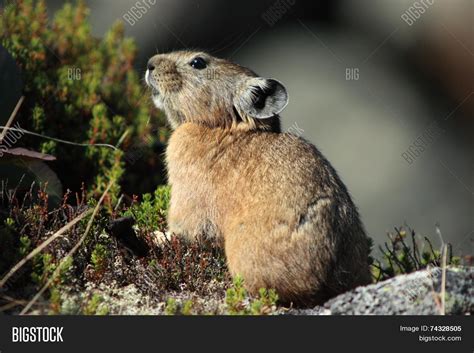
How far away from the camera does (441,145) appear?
1327cm

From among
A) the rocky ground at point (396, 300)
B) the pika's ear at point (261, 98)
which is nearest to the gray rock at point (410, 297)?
the rocky ground at point (396, 300)

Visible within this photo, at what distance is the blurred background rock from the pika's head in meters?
4.87

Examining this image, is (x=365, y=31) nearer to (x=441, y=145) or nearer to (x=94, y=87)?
(x=441, y=145)

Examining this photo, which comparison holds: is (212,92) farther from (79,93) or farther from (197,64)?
(79,93)

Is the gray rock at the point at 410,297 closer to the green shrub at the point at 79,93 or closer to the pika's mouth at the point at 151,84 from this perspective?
the pika's mouth at the point at 151,84

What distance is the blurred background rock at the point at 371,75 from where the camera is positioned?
12922mm

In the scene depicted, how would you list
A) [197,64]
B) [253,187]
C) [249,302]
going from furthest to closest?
1. [197,64]
2. [253,187]
3. [249,302]

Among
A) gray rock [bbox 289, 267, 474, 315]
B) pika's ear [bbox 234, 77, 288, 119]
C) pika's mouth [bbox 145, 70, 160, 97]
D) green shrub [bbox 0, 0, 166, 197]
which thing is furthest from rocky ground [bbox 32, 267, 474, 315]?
green shrub [bbox 0, 0, 166, 197]

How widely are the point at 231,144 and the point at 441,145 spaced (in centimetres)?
725

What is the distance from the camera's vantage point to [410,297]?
5.73 m

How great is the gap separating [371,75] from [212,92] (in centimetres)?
672

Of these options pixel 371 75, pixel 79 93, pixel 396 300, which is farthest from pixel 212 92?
pixel 371 75
